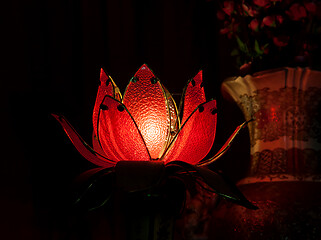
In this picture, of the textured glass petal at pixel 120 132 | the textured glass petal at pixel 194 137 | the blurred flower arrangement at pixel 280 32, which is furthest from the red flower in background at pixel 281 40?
the textured glass petal at pixel 120 132

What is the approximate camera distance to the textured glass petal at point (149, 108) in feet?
2.19

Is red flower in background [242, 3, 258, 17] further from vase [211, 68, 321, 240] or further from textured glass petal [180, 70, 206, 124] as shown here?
textured glass petal [180, 70, 206, 124]

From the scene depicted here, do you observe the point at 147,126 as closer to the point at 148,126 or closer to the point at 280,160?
the point at 148,126

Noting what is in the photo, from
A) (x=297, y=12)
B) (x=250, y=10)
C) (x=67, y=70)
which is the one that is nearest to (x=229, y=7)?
(x=250, y=10)

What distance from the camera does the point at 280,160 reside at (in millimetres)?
778

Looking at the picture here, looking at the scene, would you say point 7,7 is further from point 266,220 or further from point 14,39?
point 266,220

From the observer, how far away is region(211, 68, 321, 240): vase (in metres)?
0.72

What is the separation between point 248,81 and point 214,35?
1.20 feet

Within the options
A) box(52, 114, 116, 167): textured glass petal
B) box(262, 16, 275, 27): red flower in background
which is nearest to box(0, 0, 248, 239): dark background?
box(52, 114, 116, 167): textured glass petal

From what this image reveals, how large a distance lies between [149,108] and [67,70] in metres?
0.38

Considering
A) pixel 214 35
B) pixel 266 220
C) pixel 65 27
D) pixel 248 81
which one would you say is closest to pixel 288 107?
pixel 248 81

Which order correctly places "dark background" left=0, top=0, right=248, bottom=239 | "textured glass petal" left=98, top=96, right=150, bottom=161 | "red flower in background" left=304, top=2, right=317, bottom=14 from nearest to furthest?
1. "textured glass petal" left=98, top=96, right=150, bottom=161
2. "red flower in background" left=304, top=2, right=317, bottom=14
3. "dark background" left=0, top=0, right=248, bottom=239

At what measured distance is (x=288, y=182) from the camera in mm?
750

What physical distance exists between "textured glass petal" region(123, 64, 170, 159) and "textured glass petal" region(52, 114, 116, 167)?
70 mm
